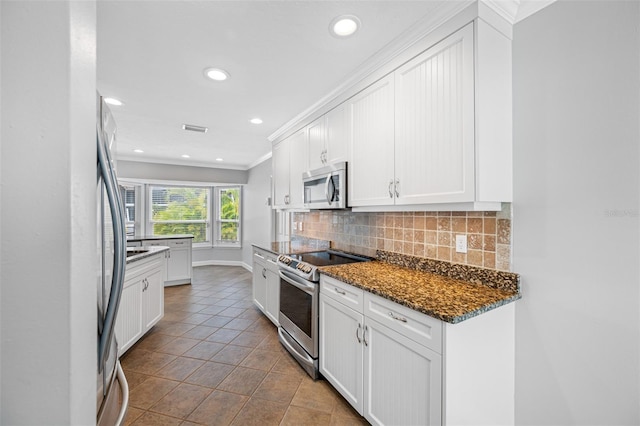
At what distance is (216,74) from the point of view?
2.13m

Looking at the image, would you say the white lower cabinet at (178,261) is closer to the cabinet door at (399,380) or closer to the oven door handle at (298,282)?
the oven door handle at (298,282)

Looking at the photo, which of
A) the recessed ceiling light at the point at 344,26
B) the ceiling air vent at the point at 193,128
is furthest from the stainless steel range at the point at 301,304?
the ceiling air vent at the point at 193,128

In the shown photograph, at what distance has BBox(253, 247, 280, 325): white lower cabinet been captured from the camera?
3.01 metres

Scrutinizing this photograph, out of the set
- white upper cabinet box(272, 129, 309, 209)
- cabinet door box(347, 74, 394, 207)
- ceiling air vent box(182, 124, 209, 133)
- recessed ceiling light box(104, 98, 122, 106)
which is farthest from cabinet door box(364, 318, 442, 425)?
ceiling air vent box(182, 124, 209, 133)

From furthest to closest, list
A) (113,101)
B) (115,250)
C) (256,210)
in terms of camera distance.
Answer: (256,210) < (113,101) < (115,250)

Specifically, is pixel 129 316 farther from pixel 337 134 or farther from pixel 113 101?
A: pixel 337 134

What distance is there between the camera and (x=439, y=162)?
5.14 ft

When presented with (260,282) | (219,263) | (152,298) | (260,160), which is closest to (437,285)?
(260,282)

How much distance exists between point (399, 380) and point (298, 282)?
1.14 metres

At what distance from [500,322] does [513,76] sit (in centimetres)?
137

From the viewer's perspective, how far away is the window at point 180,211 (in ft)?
20.0
